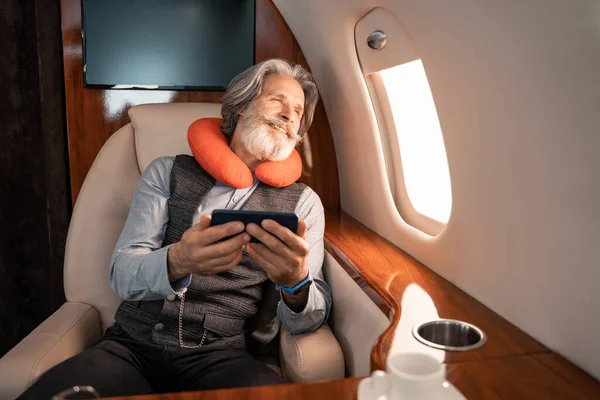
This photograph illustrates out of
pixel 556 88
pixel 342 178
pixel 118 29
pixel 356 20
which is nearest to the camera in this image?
pixel 556 88

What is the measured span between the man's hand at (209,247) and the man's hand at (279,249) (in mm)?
37

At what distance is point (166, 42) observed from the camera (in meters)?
2.28

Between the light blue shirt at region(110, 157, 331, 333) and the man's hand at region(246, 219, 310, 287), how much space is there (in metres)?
0.21

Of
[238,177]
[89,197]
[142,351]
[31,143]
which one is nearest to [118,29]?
[31,143]

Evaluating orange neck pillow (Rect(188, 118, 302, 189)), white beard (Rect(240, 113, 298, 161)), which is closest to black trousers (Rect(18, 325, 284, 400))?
orange neck pillow (Rect(188, 118, 302, 189))

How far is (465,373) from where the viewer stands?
39.6 inches

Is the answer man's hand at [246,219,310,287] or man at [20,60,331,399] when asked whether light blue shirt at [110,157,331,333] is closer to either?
man at [20,60,331,399]

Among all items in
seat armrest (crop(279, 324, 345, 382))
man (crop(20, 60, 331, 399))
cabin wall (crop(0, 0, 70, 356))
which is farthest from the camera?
cabin wall (crop(0, 0, 70, 356))

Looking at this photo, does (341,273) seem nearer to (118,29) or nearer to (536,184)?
(536,184)

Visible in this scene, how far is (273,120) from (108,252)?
2.29 ft

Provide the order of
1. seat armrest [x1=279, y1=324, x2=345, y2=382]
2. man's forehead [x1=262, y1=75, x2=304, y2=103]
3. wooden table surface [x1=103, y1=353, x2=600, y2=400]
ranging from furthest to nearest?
man's forehead [x1=262, y1=75, x2=304, y2=103] < seat armrest [x1=279, y1=324, x2=345, y2=382] < wooden table surface [x1=103, y1=353, x2=600, y2=400]

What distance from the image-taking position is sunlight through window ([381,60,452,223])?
175 centimetres

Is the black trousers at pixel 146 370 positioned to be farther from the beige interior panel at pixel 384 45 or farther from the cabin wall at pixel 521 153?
the beige interior panel at pixel 384 45

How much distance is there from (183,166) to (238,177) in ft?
0.61
